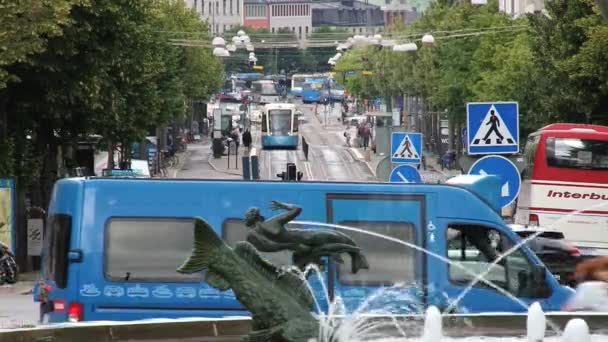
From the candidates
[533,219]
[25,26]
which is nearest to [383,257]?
[25,26]

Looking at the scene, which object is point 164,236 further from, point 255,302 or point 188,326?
point 255,302

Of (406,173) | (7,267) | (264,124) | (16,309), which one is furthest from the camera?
(264,124)

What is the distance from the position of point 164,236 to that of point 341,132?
4509 inches

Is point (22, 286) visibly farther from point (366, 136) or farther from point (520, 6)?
point (366, 136)

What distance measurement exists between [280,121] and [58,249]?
77.3 meters

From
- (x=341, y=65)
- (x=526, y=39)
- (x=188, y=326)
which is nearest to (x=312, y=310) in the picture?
(x=188, y=326)

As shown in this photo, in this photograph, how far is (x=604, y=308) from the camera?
15367mm

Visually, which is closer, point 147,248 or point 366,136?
point 147,248

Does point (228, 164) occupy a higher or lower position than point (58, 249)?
lower

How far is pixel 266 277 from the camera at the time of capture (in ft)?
32.3

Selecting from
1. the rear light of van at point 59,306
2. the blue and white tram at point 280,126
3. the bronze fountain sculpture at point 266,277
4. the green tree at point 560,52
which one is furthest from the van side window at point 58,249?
the blue and white tram at point 280,126

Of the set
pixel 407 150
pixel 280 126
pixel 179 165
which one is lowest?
pixel 179 165

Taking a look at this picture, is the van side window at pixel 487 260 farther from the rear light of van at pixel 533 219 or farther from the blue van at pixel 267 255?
the rear light of van at pixel 533 219

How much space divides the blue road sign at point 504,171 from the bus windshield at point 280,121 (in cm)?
7209
